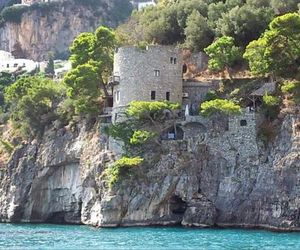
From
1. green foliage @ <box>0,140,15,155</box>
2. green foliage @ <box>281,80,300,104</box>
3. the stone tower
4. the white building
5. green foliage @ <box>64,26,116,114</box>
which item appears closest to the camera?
green foliage @ <box>281,80,300,104</box>

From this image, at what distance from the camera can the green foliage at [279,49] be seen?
65.1 metres

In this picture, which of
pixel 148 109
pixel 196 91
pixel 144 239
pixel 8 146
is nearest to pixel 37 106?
pixel 8 146

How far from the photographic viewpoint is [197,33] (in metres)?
77.2

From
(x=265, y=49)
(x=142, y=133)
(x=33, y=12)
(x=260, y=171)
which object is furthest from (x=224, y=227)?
(x=33, y=12)

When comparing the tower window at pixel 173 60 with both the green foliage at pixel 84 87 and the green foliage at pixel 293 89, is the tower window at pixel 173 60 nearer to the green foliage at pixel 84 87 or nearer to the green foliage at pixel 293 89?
the green foliage at pixel 84 87

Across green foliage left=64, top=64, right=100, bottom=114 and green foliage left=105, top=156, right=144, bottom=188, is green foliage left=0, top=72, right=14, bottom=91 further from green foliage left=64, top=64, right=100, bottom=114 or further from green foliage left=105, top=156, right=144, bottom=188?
green foliage left=105, top=156, right=144, bottom=188

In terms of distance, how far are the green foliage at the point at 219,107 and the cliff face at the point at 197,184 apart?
147 centimetres

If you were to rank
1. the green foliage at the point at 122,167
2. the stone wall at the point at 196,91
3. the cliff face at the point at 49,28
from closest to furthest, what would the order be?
the green foliage at the point at 122,167, the stone wall at the point at 196,91, the cliff face at the point at 49,28

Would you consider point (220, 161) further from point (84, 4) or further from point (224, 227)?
point (84, 4)

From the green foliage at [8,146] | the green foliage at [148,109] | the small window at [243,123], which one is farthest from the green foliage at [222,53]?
the green foliage at [8,146]

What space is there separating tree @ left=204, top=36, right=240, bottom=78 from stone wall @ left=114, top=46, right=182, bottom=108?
3.72m

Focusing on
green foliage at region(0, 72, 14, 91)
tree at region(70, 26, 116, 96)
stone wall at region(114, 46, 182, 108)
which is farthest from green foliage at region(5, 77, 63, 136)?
green foliage at region(0, 72, 14, 91)

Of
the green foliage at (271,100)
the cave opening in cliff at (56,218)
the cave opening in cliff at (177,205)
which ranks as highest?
the green foliage at (271,100)

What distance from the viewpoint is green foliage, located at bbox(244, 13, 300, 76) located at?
213 ft
